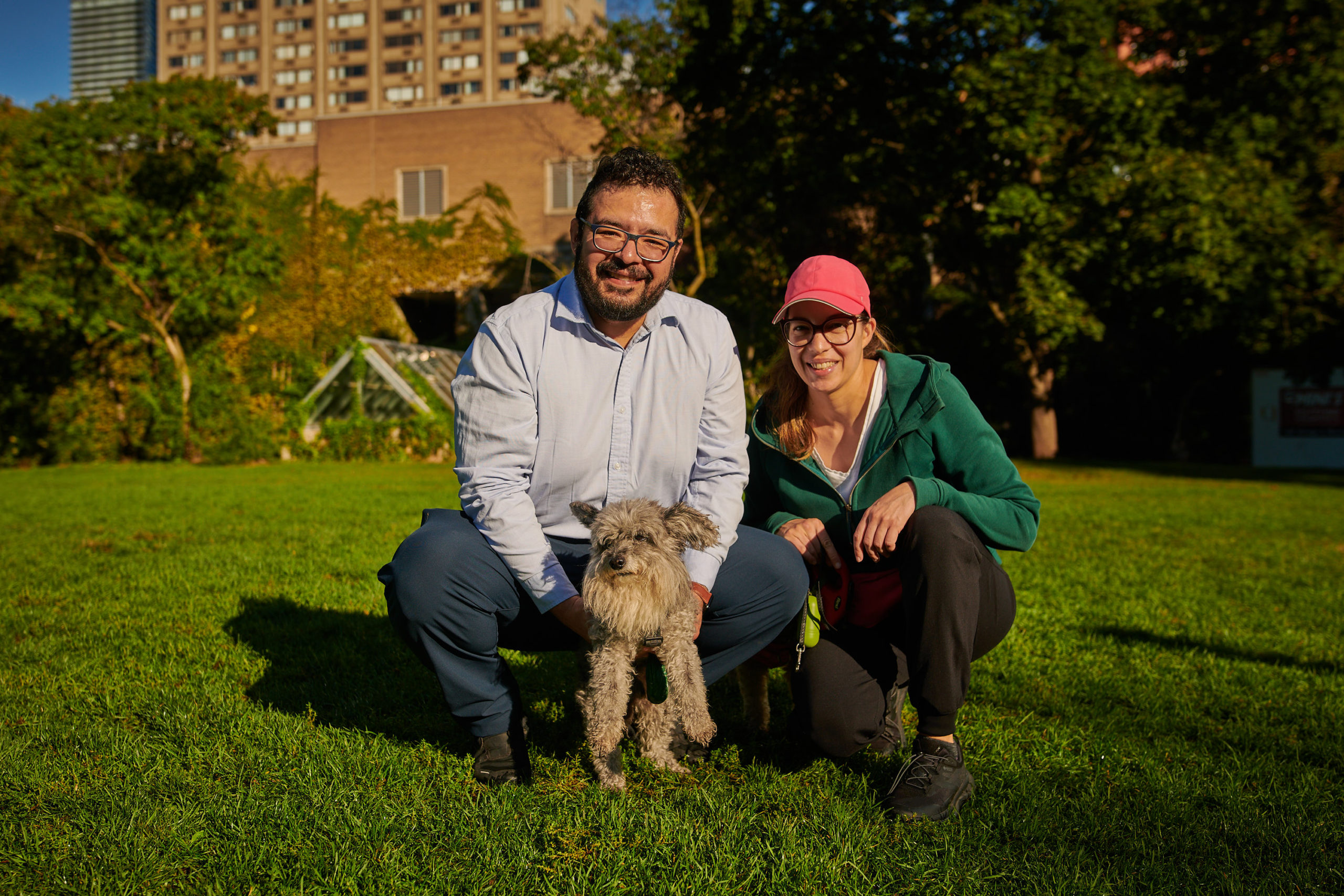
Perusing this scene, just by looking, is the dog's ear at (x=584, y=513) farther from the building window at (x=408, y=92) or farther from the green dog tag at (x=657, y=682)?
the building window at (x=408, y=92)

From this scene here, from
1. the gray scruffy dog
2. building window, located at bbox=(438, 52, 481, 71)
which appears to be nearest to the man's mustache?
the gray scruffy dog

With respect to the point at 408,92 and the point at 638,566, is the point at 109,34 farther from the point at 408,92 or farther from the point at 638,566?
the point at 638,566

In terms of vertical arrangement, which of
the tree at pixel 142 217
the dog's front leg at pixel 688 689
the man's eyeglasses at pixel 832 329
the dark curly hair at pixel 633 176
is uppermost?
the tree at pixel 142 217

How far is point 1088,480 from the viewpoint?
55.9 feet

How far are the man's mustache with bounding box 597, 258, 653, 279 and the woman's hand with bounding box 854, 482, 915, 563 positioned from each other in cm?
128

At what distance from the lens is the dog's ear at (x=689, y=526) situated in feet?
9.86

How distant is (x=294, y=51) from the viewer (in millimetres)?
91562

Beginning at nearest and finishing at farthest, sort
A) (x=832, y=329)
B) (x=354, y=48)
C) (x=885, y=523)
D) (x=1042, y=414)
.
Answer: (x=885, y=523) → (x=832, y=329) → (x=1042, y=414) → (x=354, y=48)

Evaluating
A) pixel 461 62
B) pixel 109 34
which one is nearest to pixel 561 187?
pixel 461 62

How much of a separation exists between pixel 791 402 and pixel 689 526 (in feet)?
3.09

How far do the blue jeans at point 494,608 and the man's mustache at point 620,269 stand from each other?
1.10 m

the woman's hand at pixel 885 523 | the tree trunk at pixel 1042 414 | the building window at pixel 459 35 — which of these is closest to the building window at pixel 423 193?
the tree trunk at pixel 1042 414

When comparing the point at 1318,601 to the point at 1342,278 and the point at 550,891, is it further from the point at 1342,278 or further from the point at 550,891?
the point at 1342,278

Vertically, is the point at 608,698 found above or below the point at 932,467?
below
